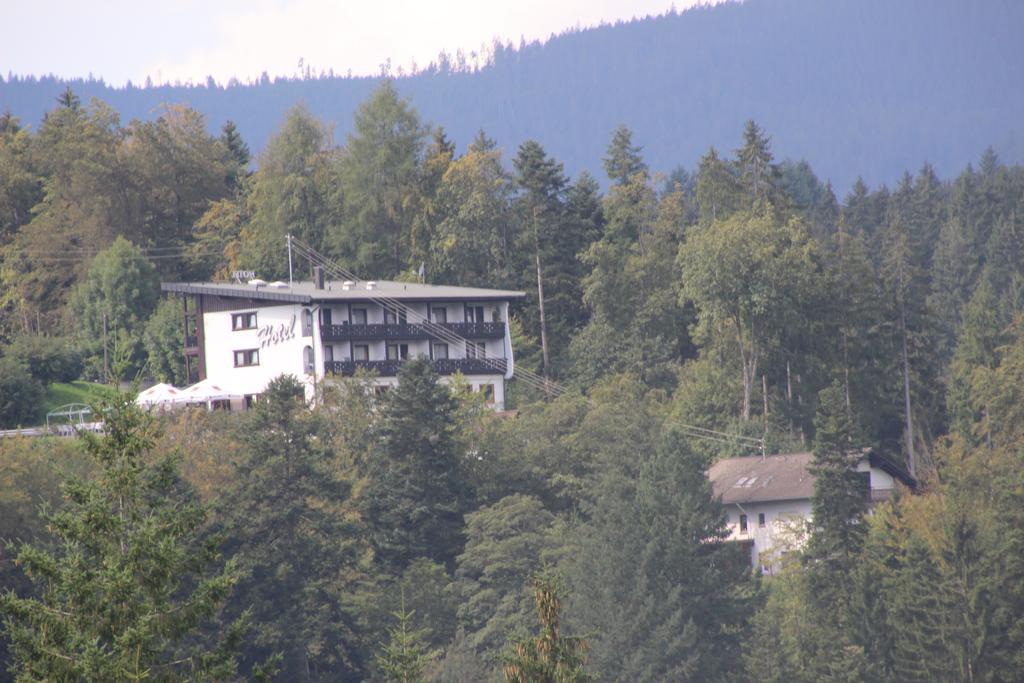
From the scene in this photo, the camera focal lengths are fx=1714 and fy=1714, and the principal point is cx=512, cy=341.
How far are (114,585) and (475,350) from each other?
54.9 m

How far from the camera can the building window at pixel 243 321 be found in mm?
72062

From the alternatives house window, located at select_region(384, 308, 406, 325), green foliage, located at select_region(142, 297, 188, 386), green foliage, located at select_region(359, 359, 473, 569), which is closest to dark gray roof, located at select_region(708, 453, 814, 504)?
green foliage, located at select_region(359, 359, 473, 569)

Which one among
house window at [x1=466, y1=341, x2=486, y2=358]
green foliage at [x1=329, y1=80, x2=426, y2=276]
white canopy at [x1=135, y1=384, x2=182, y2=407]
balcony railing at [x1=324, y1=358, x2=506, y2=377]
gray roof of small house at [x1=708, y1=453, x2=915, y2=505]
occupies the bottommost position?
gray roof of small house at [x1=708, y1=453, x2=915, y2=505]

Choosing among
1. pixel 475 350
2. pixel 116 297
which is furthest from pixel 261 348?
pixel 116 297

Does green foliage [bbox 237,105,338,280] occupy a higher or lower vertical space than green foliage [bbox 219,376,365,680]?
higher

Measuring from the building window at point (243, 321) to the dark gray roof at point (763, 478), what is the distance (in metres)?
20.1

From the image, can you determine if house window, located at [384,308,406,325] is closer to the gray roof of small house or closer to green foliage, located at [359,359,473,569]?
green foliage, located at [359,359,473,569]

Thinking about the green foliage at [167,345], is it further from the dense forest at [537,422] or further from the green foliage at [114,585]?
the green foliage at [114,585]

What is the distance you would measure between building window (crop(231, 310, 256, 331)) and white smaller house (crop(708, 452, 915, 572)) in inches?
800

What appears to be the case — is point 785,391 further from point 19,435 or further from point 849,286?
point 19,435

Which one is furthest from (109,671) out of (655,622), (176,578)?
(655,622)

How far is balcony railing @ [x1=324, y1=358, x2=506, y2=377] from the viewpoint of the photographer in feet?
232

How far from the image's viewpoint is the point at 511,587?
5709 cm

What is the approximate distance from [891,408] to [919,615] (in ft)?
75.4
